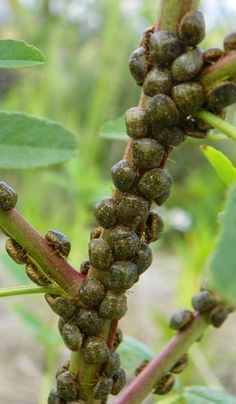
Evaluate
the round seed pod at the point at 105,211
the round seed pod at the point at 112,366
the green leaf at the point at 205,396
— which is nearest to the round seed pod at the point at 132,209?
the round seed pod at the point at 105,211

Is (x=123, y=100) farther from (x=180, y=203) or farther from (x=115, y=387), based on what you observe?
(x=115, y=387)

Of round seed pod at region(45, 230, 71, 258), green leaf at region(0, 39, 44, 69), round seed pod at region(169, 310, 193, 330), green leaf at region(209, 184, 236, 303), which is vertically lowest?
green leaf at region(209, 184, 236, 303)

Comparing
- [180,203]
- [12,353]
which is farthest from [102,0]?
[12,353]

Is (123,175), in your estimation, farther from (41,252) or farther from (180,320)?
(180,320)

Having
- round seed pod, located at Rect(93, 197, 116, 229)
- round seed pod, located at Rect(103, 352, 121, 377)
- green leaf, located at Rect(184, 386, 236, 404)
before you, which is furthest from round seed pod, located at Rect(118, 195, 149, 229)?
green leaf, located at Rect(184, 386, 236, 404)

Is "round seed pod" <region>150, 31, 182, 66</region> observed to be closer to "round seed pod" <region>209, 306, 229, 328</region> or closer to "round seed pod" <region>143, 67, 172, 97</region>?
"round seed pod" <region>143, 67, 172, 97</region>

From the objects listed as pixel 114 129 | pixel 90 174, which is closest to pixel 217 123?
pixel 114 129

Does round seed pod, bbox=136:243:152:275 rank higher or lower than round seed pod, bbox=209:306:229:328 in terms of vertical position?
lower
